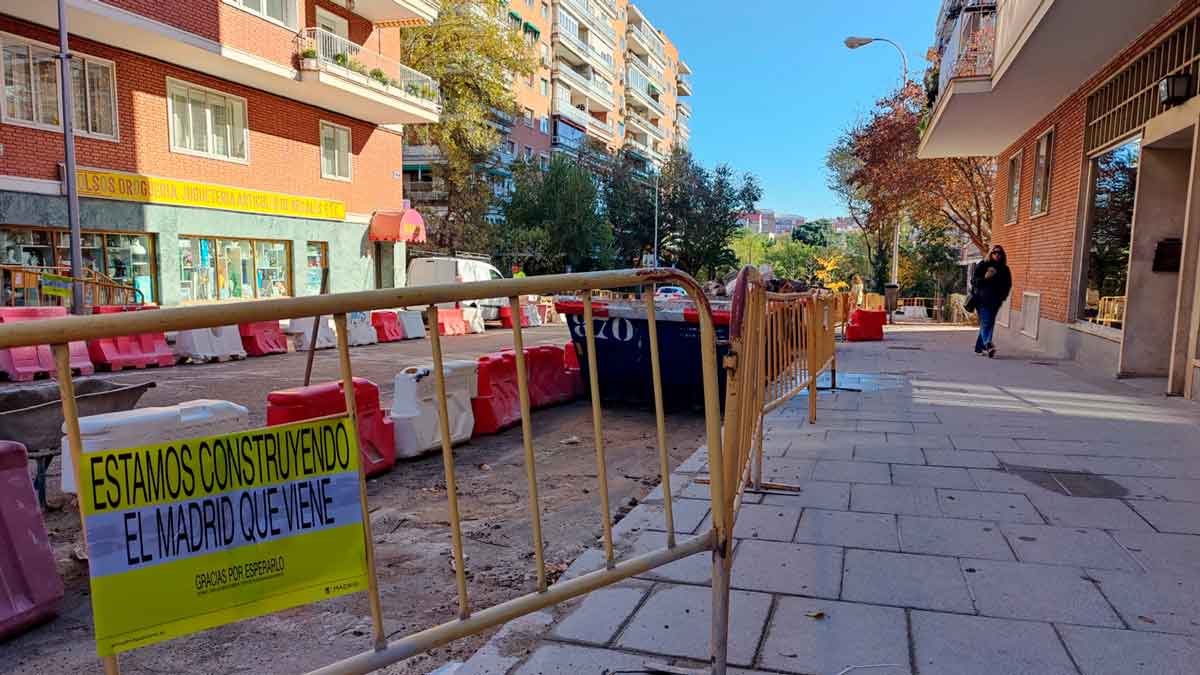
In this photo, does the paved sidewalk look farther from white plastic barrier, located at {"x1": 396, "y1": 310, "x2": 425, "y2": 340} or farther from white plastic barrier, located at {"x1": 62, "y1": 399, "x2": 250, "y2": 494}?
white plastic barrier, located at {"x1": 396, "y1": 310, "x2": 425, "y2": 340}

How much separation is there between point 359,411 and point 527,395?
331 centimetres

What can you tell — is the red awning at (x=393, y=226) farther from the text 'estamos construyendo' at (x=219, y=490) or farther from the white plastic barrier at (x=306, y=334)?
the text 'estamos construyendo' at (x=219, y=490)

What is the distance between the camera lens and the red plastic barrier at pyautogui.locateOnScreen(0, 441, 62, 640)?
9.98 feet

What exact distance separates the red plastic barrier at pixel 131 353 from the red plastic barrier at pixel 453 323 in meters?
7.16

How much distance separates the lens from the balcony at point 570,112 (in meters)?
51.0

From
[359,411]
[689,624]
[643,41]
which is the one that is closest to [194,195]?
[359,411]

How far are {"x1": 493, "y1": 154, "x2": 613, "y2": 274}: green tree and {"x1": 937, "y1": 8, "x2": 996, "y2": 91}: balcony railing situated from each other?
2440cm

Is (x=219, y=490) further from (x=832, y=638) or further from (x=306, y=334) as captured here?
(x=306, y=334)

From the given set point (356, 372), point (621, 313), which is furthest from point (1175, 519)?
point (356, 372)

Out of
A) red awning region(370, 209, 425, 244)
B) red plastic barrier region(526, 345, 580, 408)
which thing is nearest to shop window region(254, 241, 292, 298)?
red awning region(370, 209, 425, 244)

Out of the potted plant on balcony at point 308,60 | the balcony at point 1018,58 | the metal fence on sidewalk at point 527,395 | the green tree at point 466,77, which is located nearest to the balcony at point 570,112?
the green tree at point 466,77

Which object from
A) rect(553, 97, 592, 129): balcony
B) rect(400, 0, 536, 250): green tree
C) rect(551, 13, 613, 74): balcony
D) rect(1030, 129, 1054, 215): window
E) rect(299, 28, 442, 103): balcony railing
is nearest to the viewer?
rect(1030, 129, 1054, 215): window

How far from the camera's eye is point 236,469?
166 centimetres

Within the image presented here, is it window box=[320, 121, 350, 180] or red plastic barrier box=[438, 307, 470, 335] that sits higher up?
window box=[320, 121, 350, 180]
